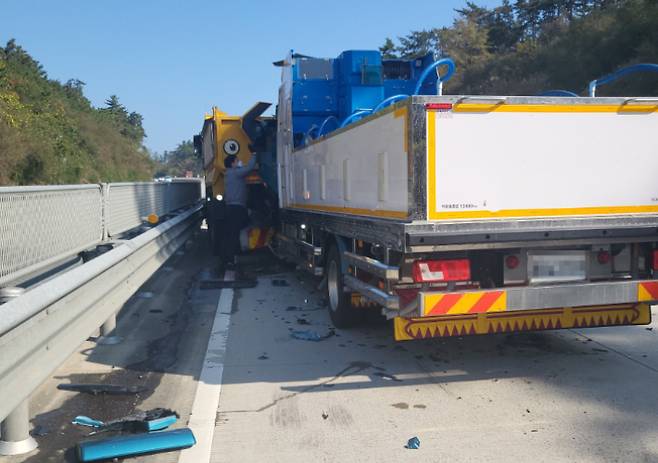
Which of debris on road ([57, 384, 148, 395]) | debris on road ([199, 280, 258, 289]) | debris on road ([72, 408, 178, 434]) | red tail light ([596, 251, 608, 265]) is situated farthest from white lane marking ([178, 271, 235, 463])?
red tail light ([596, 251, 608, 265])

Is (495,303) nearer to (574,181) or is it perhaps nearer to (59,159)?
(574,181)

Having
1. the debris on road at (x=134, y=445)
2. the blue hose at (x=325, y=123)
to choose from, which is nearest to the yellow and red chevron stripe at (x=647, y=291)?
the debris on road at (x=134, y=445)

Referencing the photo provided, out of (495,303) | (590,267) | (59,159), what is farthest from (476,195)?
(59,159)

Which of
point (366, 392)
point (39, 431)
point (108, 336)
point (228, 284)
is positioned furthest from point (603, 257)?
point (228, 284)

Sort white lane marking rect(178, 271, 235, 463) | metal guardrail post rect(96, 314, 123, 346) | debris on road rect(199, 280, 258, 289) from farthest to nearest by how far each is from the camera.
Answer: debris on road rect(199, 280, 258, 289), metal guardrail post rect(96, 314, 123, 346), white lane marking rect(178, 271, 235, 463)

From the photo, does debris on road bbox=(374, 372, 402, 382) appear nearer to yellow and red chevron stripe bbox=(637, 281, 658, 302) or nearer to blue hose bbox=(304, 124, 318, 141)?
yellow and red chevron stripe bbox=(637, 281, 658, 302)

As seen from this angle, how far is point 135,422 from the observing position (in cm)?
470

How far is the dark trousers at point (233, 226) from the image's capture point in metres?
12.4

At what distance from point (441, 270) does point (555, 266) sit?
1.05m

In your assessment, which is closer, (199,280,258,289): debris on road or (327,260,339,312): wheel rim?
(327,260,339,312): wheel rim

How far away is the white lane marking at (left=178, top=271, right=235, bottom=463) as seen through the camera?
4371 millimetres

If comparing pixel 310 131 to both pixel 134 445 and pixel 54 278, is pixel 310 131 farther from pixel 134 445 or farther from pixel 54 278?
pixel 134 445

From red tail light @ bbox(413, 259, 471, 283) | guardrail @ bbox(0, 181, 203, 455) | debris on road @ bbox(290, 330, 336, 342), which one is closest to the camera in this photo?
guardrail @ bbox(0, 181, 203, 455)

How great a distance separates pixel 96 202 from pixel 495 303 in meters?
4.56
